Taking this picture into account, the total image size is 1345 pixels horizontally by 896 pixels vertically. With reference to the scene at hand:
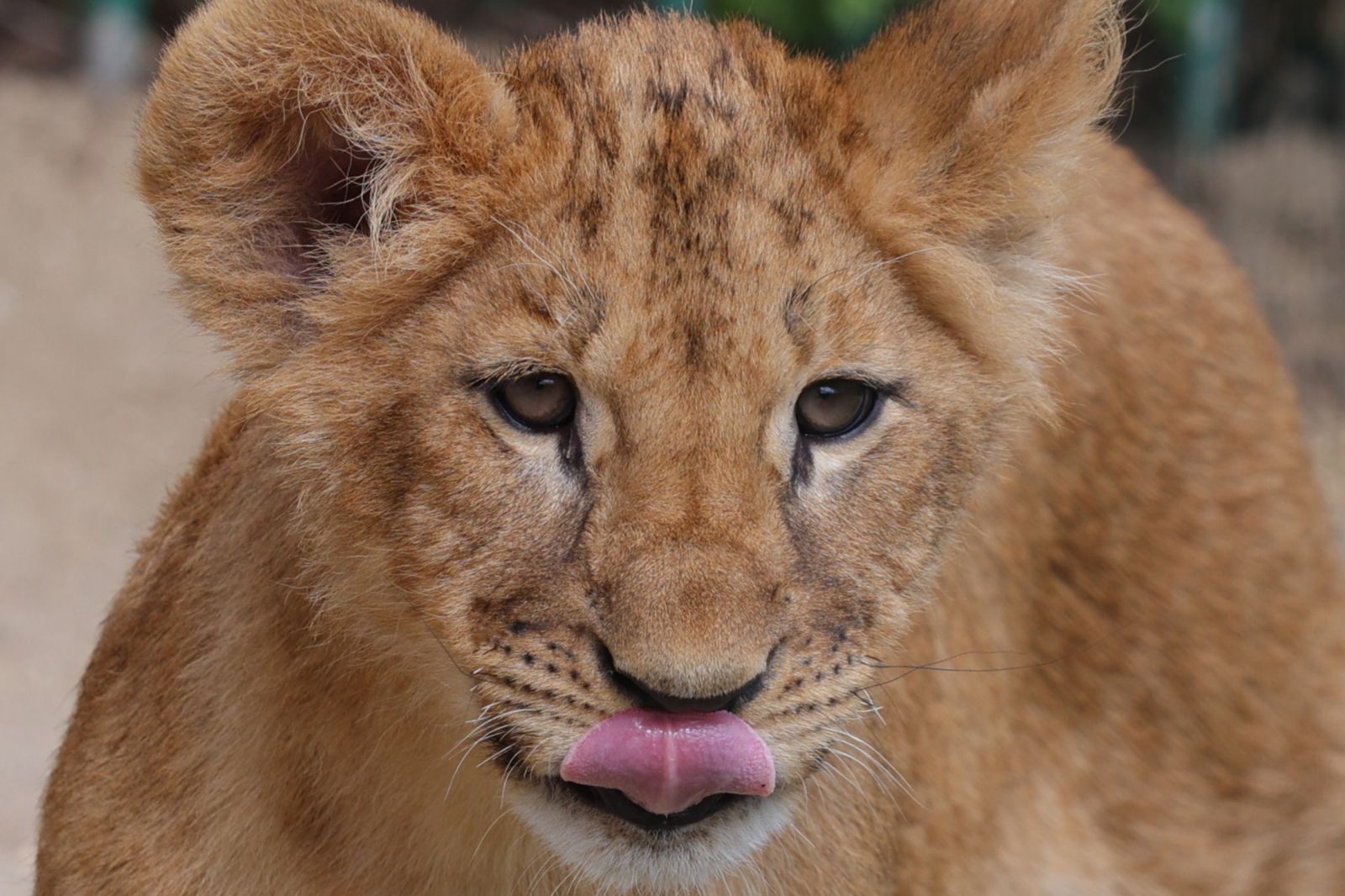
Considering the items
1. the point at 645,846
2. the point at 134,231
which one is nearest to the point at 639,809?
the point at 645,846

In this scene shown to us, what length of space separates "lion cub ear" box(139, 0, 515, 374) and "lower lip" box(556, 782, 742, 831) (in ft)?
2.75

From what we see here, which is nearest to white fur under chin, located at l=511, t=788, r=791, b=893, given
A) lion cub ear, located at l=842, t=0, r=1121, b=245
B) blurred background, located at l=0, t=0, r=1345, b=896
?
lion cub ear, located at l=842, t=0, r=1121, b=245

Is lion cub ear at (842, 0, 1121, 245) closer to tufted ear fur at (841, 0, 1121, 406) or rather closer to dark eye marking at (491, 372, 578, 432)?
tufted ear fur at (841, 0, 1121, 406)

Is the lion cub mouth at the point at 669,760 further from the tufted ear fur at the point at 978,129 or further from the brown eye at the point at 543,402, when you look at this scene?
the tufted ear fur at the point at 978,129

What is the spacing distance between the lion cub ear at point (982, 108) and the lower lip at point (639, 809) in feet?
3.32

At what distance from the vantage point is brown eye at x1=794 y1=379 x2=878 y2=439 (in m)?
2.89

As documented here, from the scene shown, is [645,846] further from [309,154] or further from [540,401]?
[309,154]

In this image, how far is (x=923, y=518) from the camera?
3.02 metres

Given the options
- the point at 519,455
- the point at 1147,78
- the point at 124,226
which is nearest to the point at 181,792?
the point at 519,455

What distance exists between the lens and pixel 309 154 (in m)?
3.04

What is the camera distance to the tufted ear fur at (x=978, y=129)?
10.2ft

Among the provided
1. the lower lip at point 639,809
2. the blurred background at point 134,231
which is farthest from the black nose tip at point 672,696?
the blurred background at point 134,231

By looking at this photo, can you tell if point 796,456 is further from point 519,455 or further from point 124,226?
point 124,226

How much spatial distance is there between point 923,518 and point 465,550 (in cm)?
76
